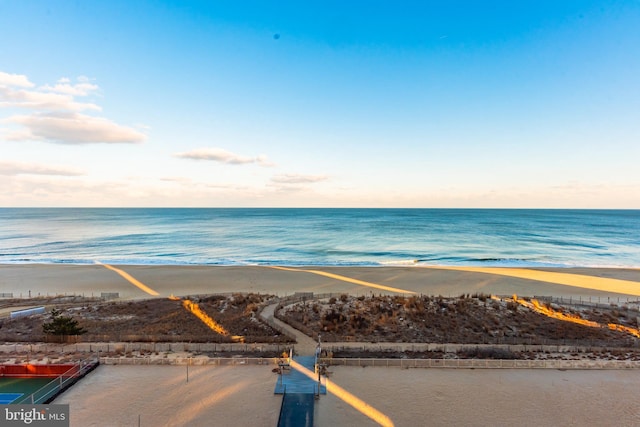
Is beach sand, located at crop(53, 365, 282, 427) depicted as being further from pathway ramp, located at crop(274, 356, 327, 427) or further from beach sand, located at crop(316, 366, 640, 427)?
beach sand, located at crop(316, 366, 640, 427)

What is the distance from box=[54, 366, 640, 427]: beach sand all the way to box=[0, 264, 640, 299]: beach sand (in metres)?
17.7

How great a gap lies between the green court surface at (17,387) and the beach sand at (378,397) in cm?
204

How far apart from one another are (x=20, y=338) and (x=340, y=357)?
20087 millimetres

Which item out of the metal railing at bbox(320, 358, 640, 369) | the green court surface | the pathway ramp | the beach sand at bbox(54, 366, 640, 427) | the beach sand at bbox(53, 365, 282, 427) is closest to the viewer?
the pathway ramp

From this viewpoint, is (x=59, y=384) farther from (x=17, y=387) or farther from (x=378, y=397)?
(x=378, y=397)

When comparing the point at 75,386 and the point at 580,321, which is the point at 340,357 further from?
the point at 580,321

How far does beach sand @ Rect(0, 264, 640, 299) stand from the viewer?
37.1m

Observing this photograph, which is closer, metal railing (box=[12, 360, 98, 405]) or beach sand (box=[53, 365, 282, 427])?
beach sand (box=[53, 365, 282, 427])

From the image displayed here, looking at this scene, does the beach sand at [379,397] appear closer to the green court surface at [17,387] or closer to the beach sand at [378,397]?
the beach sand at [378,397]

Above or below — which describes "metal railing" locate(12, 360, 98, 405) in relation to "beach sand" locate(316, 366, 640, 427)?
above

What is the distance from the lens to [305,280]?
1651 inches

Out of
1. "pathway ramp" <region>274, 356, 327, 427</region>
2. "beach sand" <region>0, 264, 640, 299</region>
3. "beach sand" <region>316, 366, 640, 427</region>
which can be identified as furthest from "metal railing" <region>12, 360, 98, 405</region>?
"beach sand" <region>0, 264, 640, 299</region>

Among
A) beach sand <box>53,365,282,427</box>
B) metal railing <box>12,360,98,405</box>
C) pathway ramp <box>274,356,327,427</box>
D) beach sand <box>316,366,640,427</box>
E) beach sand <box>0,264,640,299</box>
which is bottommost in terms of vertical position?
beach sand <box>0,264,640,299</box>

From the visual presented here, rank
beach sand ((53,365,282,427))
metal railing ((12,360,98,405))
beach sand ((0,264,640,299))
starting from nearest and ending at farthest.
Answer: beach sand ((53,365,282,427))
metal railing ((12,360,98,405))
beach sand ((0,264,640,299))
